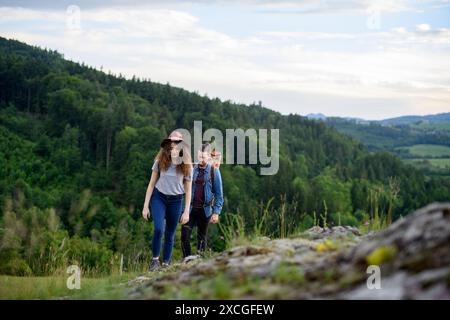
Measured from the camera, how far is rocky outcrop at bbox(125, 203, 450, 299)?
4086 mm

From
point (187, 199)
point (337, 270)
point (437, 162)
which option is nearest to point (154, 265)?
point (187, 199)

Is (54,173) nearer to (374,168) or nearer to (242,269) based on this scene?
(374,168)

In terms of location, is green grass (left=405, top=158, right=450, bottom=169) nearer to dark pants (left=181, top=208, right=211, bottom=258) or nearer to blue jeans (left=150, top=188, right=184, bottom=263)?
dark pants (left=181, top=208, right=211, bottom=258)

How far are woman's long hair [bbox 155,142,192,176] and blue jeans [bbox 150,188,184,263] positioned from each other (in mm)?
390

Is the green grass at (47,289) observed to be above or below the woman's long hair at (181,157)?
below

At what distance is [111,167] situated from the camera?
104 metres

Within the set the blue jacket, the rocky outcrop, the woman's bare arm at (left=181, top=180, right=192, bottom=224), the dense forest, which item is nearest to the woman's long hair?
the woman's bare arm at (left=181, top=180, right=192, bottom=224)

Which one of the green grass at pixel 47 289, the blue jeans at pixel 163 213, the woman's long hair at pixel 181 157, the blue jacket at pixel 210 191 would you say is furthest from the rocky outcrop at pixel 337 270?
the blue jacket at pixel 210 191

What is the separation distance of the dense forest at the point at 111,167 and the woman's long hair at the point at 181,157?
3648 centimetres

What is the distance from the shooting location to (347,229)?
7426 millimetres

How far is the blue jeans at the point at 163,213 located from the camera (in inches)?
346

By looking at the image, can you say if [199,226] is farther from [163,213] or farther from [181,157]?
[181,157]

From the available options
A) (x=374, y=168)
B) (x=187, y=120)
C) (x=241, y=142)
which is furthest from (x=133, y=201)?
(x=374, y=168)

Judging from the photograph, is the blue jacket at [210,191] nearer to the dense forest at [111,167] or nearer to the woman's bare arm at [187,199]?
the woman's bare arm at [187,199]
